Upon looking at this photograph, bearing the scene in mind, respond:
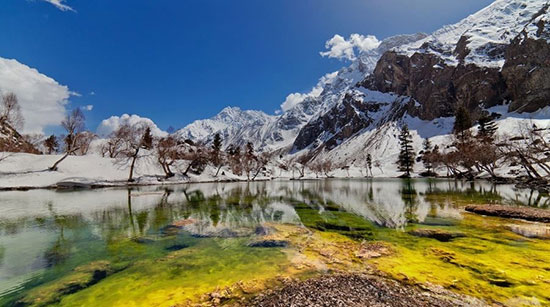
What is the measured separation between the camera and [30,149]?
89562 mm

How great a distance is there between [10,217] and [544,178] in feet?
271

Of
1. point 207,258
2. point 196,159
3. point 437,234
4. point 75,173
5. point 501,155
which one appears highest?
point 196,159

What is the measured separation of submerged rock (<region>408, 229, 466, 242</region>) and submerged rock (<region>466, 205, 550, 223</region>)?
8846 millimetres

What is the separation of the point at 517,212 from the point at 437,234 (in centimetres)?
1104

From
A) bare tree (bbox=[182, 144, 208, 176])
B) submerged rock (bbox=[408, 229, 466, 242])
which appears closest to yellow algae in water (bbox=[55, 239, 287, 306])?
submerged rock (bbox=[408, 229, 466, 242])

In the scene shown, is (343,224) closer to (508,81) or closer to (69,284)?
(69,284)

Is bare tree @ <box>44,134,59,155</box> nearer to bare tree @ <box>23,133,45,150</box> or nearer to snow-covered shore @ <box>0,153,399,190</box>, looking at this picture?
bare tree @ <box>23,133,45,150</box>

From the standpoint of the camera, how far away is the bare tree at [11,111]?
4294cm

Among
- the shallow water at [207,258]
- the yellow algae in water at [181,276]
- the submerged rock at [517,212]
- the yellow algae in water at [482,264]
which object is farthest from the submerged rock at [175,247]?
the submerged rock at [517,212]

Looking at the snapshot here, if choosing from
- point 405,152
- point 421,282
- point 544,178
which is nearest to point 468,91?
point 405,152

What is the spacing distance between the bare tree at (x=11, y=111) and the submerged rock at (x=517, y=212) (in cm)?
7143

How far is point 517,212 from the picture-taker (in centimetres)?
2039

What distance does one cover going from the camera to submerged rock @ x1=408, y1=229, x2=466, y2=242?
14.9 m

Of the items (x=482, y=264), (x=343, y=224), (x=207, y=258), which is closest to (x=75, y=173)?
(x=207, y=258)
